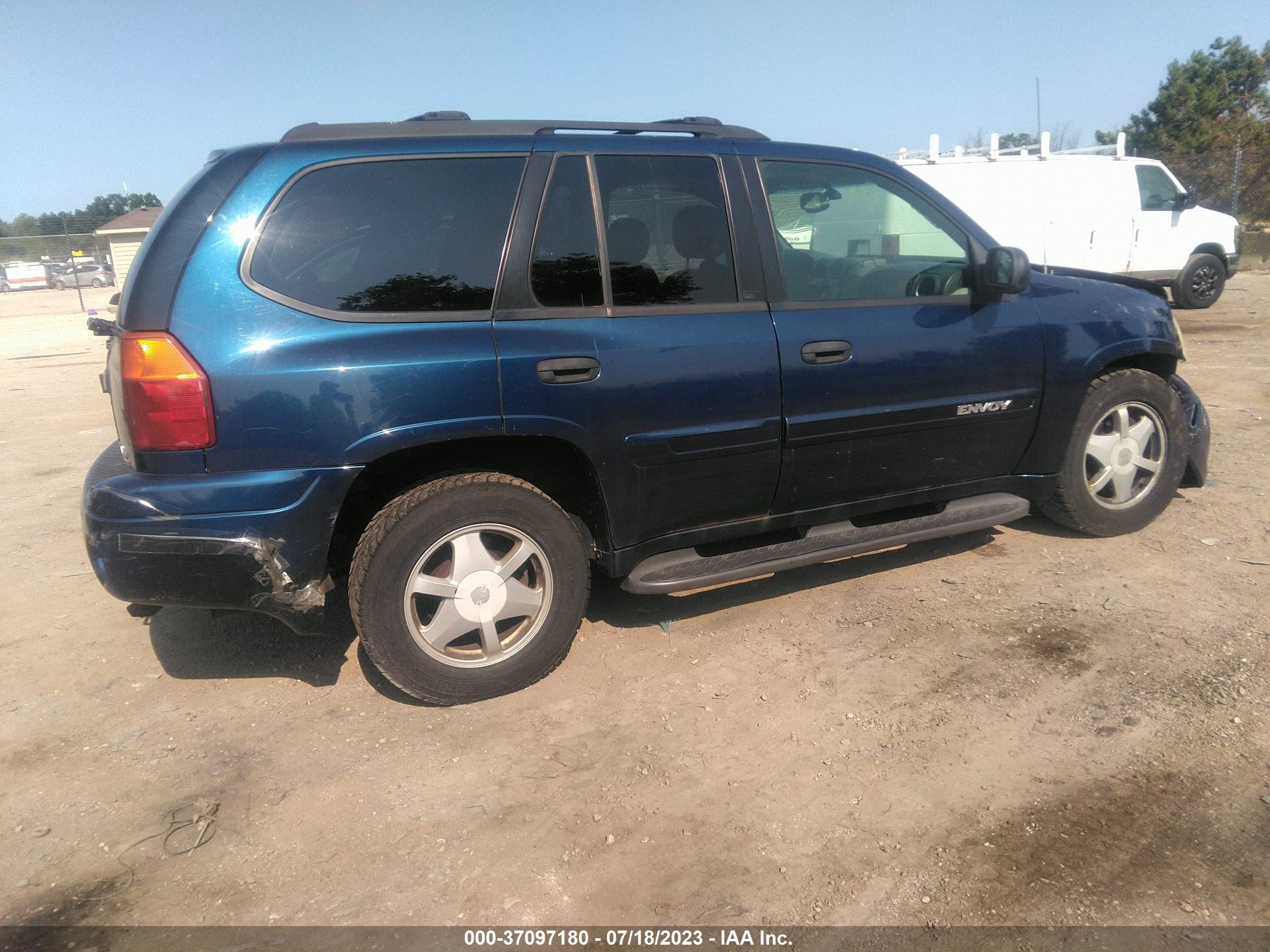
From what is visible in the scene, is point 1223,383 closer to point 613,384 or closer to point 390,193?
point 613,384

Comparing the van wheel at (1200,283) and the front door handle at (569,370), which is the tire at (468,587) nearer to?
the front door handle at (569,370)

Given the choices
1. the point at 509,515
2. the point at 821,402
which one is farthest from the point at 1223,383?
the point at 509,515

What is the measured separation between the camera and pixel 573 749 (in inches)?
118

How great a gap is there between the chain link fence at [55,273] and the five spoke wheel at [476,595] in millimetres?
25522

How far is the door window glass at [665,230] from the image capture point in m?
3.35

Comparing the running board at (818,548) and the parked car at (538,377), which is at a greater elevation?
the parked car at (538,377)

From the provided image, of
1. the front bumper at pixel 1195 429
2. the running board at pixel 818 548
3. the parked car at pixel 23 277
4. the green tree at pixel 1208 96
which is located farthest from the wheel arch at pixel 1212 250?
the parked car at pixel 23 277

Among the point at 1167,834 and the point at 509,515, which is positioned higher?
the point at 509,515

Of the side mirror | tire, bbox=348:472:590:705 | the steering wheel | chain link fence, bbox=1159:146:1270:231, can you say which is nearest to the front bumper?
the side mirror

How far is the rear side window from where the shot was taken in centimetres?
292

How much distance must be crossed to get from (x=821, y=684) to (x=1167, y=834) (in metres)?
1.16

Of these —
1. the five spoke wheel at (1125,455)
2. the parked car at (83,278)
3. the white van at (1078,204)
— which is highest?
the parked car at (83,278)

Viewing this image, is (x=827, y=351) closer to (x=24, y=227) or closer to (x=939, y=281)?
(x=939, y=281)

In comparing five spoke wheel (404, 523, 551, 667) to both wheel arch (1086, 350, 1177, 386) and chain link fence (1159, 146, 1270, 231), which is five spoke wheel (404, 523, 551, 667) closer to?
wheel arch (1086, 350, 1177, 386)
